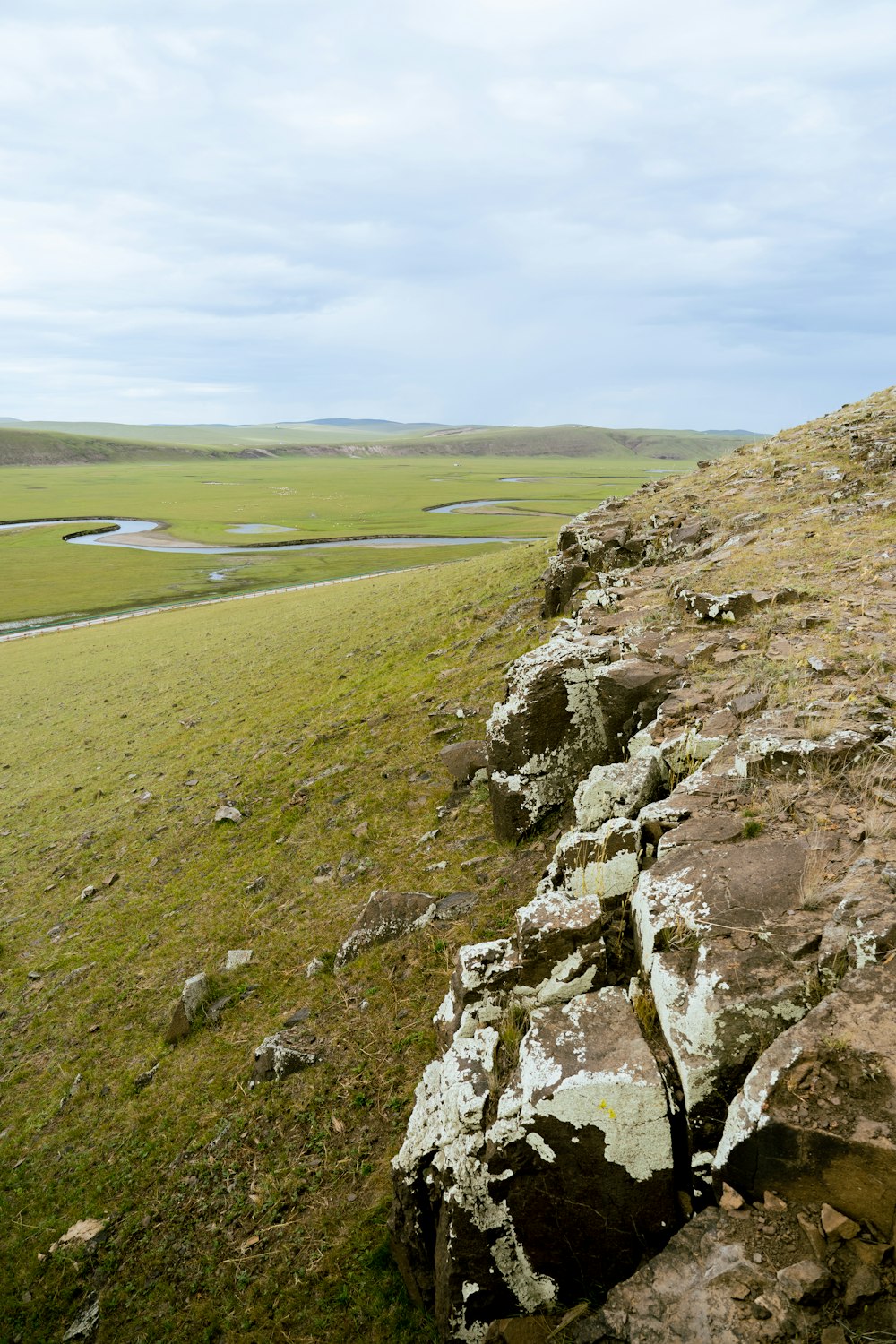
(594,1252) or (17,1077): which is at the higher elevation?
(594,1252)

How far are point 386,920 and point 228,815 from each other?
27.8ft

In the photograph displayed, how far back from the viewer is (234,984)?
12.4 m

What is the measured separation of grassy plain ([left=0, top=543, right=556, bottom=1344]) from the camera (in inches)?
314

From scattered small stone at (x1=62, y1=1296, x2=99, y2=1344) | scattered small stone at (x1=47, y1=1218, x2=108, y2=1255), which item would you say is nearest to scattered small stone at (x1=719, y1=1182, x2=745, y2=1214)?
scattered small stone at (x1=62, y1=1296, x2=99, y2=1344)

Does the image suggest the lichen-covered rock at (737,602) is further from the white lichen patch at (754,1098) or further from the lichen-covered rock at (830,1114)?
the white lichen patch at (754,1098)

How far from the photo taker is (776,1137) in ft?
15.3

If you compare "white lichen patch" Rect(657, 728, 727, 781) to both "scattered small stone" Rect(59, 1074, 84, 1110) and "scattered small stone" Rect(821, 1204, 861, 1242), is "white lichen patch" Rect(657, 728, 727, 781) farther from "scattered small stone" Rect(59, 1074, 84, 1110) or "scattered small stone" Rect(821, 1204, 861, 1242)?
"scattered small stone" Rect(59, 1074, 84, 1110)

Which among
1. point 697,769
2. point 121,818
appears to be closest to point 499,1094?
point 697,769

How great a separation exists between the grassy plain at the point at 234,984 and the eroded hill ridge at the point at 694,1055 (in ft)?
5.80

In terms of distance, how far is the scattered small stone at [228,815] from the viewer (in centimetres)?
1859

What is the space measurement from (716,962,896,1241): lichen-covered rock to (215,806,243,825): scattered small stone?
15480 millimetres

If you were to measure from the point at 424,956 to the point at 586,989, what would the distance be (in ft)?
14.6

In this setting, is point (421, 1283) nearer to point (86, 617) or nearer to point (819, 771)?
point (819, 771)

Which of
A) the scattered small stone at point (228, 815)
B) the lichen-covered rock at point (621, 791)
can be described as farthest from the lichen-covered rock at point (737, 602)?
the scattered small stone at point (228, 815)
